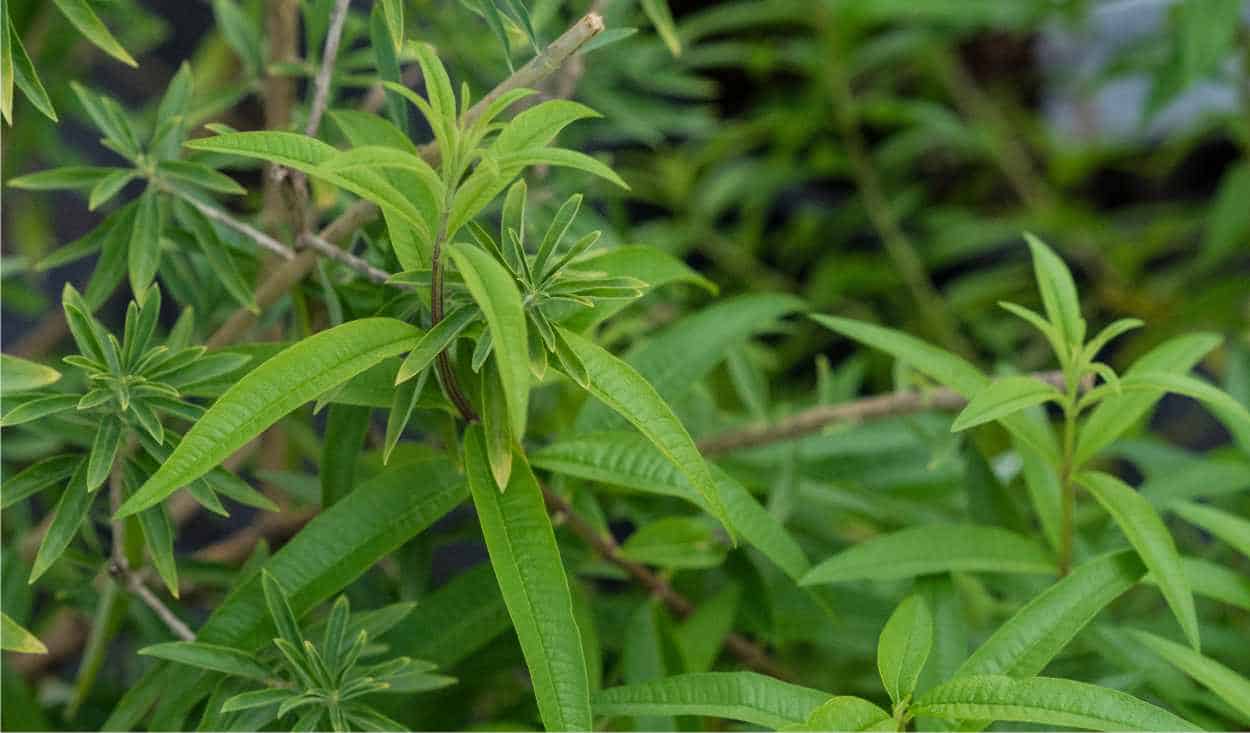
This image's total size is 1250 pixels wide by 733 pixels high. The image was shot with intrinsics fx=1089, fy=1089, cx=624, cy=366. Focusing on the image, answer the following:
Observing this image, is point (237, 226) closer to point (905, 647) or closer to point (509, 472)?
point (509, 472)

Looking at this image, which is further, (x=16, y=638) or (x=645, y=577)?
(x=645, y=577)

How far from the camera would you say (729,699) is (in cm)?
44

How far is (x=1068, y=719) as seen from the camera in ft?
1.28

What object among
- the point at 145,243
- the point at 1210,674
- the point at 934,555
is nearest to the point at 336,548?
the point at 145,243

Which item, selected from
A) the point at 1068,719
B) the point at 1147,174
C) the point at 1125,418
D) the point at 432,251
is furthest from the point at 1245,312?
the point at 432,251

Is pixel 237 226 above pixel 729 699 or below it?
above

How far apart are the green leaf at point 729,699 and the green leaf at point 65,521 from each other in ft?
0.74

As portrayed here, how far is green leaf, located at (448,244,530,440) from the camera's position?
332mm

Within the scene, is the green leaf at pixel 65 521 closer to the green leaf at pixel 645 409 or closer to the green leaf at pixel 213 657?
the green leaf at pixel 213 657

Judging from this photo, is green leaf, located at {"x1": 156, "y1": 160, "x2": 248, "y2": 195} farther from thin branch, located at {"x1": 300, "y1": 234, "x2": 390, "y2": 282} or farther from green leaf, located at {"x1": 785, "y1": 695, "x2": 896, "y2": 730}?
green leaf, located at {"x1": 785, "y1": 695, "x2": 896, "y2": 730}

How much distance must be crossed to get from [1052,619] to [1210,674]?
74 millimetres

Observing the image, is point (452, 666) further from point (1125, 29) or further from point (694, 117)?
point (1125, 29)

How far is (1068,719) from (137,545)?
0.44 m

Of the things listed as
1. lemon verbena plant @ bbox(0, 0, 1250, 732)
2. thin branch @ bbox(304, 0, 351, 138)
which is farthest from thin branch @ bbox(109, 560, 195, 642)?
thin branch @ bbox(304, 0, 351, 138)
